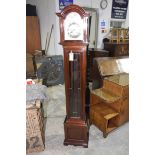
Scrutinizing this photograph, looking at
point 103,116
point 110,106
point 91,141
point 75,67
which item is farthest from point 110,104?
point 75,67

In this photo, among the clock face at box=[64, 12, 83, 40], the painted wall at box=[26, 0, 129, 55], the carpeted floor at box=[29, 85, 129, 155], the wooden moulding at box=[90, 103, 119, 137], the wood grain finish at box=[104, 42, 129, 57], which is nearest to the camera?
the clock face at box=[64, 12, 83, 40]

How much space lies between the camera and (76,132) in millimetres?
2088

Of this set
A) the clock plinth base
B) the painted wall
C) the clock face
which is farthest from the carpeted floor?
the painted wall

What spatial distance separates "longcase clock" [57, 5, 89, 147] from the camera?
178 centimetres

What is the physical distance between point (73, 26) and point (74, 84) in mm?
571

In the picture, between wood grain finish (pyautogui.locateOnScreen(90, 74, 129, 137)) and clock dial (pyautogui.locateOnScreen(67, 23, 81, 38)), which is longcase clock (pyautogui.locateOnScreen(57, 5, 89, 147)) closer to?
clock dial (pyautogui.locateOnScreen(67, 23, 81, 38))

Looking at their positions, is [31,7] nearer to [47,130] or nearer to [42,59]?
[42,59]

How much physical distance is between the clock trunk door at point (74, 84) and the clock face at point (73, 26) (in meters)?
0.14

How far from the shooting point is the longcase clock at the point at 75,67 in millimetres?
1782

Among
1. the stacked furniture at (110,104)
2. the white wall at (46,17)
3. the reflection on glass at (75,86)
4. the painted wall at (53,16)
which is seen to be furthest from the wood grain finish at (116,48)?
the reflection on glass at (75,86)

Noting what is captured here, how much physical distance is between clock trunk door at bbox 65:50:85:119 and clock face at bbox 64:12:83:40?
14 cm

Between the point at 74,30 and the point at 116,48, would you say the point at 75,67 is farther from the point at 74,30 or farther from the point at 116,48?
the point at 116,48
